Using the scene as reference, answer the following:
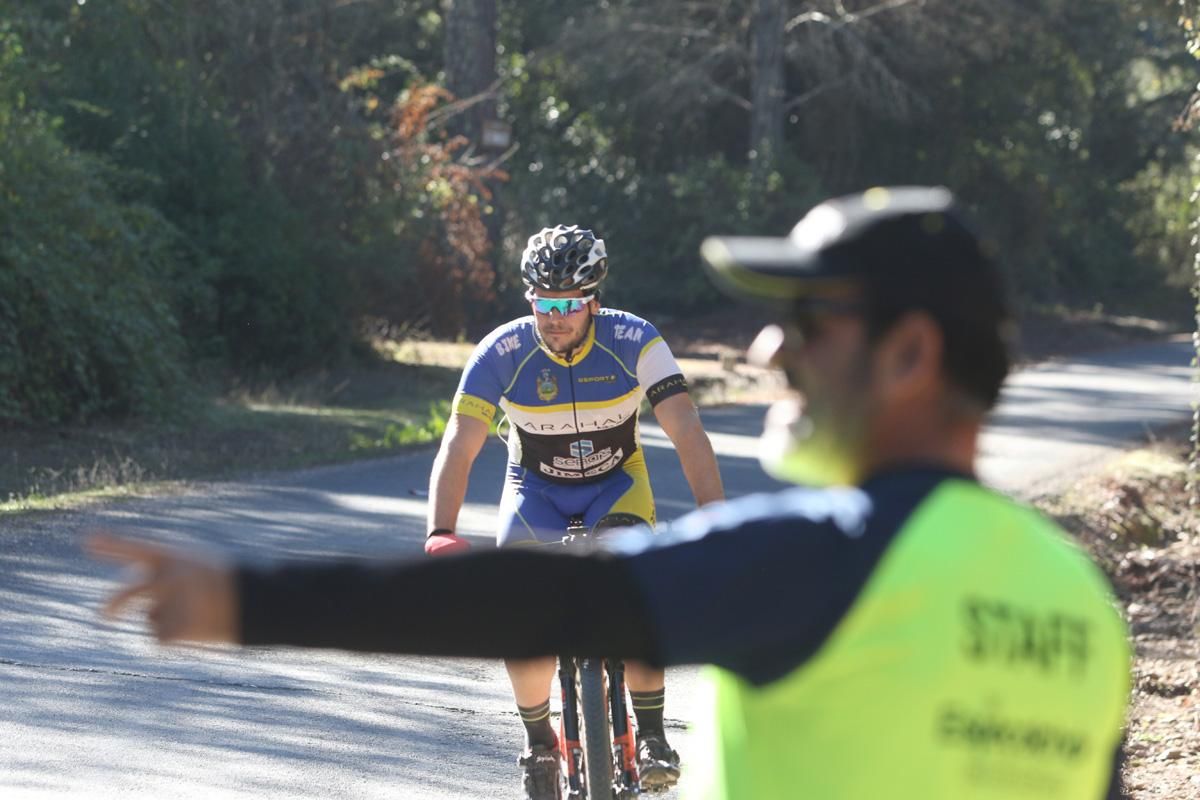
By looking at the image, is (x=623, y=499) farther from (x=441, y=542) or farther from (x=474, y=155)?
(x=474, y=155)

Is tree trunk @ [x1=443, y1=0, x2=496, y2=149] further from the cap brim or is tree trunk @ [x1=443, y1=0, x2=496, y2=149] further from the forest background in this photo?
the cap brim

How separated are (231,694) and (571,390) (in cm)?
292

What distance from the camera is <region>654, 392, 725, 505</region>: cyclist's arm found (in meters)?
5.88

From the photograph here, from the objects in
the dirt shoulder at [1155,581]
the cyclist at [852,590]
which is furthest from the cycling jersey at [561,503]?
the cyclist at [852,590]

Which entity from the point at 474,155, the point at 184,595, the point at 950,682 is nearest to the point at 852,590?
the point at 950,682

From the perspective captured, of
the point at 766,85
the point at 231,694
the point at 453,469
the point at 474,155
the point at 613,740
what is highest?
the point at 766,85

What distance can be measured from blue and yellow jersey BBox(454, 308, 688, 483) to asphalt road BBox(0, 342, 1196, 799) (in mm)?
593

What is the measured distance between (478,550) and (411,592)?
0.36ft

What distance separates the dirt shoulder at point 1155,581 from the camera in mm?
7629

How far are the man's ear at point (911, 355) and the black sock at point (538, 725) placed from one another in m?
3.92

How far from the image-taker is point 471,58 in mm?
28734

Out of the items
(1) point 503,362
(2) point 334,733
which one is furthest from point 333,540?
(1) point 503,362

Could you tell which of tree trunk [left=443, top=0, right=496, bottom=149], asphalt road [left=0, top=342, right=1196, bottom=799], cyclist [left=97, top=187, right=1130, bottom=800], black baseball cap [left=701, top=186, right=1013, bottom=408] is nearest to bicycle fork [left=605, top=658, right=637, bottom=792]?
asphalt road [left=0, top=342, right=1196, bottom=799]

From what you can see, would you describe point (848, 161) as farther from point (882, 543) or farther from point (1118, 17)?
point (882, 543)
